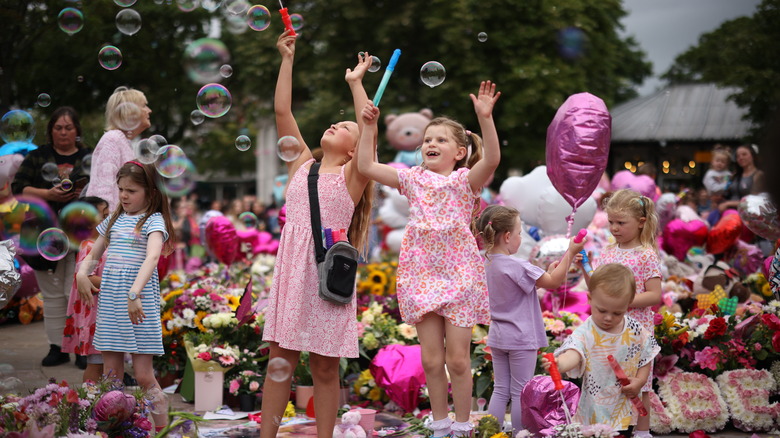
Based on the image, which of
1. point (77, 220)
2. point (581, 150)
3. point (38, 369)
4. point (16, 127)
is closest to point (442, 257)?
point (581, 150)

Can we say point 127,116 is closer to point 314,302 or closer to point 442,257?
point 314,302

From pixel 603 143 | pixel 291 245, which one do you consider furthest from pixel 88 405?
pixel 603 143

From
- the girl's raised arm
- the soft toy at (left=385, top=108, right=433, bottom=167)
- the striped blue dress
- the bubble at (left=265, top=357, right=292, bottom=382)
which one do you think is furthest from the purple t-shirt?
the soft toy at (left=385, top=108, right=433, bottom=167)

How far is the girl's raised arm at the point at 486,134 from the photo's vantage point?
3.76 m

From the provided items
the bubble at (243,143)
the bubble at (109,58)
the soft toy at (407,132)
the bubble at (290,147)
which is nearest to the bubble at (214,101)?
the bubble at (243,143)

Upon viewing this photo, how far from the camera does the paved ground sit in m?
4.55

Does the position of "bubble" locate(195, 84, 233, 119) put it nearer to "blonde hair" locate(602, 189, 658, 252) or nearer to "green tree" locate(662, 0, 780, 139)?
"blonde hair" locate(602, 189, 658, 252)

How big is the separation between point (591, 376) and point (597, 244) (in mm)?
3719

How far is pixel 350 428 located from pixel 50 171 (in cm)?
286

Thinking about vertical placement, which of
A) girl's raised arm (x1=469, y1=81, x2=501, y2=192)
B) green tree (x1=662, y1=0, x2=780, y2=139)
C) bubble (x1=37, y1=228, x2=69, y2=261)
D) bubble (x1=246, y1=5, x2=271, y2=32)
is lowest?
bubble (x1=37, y1=228, x2=69, y2=261)

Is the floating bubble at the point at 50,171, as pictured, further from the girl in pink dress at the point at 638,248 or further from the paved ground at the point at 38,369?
the girl in pink dress at the point at 638,248

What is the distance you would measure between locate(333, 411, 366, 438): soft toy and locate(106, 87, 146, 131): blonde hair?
2251 mm

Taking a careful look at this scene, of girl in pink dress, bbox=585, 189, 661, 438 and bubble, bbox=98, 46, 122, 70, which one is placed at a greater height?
bubble, bbox=98, 46, 122, 70

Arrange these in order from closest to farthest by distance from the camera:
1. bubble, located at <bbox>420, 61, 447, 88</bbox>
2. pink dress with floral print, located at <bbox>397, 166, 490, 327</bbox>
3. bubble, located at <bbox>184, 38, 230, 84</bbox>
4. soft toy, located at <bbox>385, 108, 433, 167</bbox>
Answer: pink dress with floral print, located at <bbox>397, 166, 490, 327</bbox> → bubble, located at <bbox>420, 61, 447, 88</bbox> → bubble, located at <bbox>184, 38, 230, 84</bbox> → soft toy, located at <bbox>385, 108, 433, 167</bbox>
